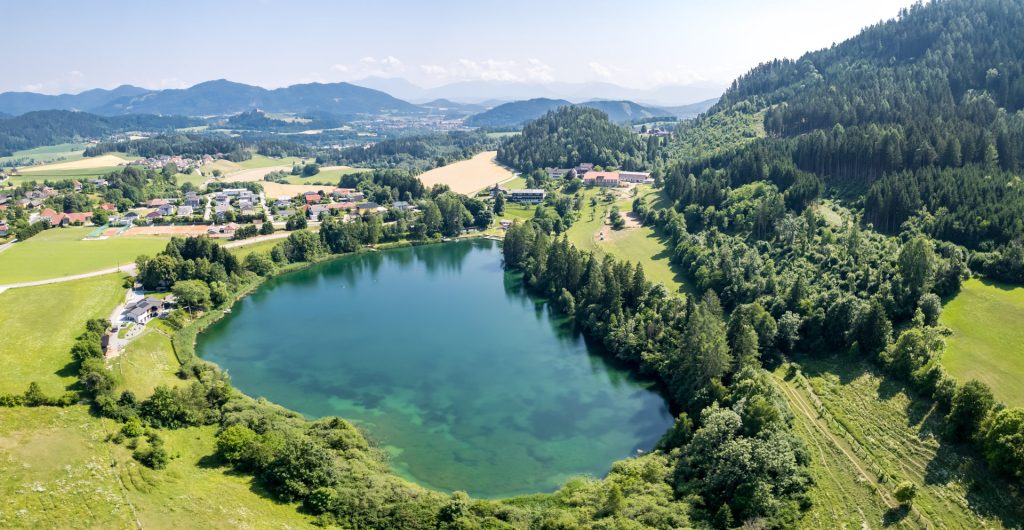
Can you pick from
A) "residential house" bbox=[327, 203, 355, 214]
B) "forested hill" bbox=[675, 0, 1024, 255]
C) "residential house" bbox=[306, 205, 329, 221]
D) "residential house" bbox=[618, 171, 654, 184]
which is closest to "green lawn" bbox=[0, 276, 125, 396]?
"residential house" bbox=[306, 205, 329, 221]

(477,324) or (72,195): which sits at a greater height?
(72,195)

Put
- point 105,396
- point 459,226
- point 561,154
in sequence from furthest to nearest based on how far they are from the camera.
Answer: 1. point 561,154
2. point 459,226
3. point 105,396

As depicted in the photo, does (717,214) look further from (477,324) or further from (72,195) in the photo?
(72,195)

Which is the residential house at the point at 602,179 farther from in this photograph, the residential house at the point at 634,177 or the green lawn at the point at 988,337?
the green lawn at the point at 988,337

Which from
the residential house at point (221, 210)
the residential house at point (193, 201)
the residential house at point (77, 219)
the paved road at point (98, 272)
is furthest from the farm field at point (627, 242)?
the residential house at point (77, 219)

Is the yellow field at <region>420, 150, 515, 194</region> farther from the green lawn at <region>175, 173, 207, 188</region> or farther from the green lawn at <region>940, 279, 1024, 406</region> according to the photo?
the green lawn at <region>940, 279, 1024, 406</region>

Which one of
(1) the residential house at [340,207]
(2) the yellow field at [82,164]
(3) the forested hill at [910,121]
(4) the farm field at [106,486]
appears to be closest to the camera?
(4) the farm field at [106,486]

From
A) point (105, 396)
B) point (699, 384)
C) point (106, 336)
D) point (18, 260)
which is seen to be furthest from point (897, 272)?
point (18, 260)
